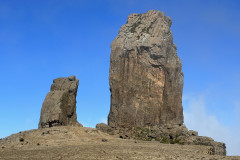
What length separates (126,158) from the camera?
29.5m

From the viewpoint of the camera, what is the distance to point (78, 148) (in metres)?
33.1

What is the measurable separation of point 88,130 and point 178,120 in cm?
1324

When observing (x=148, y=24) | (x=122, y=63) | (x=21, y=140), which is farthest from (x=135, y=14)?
(x=21, y=140)

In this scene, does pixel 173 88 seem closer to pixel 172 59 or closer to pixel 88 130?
pixel 172 59

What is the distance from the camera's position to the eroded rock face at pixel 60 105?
43.1 meters

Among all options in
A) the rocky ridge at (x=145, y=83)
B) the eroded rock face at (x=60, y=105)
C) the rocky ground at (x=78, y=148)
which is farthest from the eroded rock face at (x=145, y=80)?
the eroded rock face at (x=60, y=105)

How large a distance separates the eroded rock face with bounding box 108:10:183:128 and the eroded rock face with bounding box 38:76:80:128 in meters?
6.19

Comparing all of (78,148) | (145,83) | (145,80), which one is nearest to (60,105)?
(78,148)

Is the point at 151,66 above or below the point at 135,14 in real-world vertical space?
below

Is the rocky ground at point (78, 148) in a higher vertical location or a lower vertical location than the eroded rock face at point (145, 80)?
lower

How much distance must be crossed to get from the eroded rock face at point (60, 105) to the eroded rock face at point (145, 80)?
6192mm

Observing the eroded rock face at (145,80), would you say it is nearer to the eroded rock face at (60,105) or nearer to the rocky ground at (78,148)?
the rocky ground at (78,148)

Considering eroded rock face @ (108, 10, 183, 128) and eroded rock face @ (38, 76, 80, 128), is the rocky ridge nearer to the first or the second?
eroded rock face @ (108, 10, 183, 128)

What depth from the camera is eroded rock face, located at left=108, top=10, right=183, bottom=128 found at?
48.8 m
